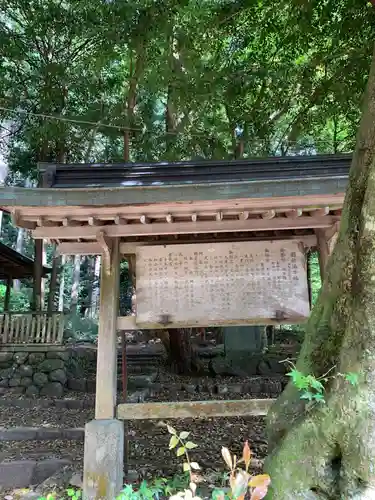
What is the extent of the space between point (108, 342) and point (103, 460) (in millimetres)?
1071

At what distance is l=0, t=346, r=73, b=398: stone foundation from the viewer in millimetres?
9328

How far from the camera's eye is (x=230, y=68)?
371 inches

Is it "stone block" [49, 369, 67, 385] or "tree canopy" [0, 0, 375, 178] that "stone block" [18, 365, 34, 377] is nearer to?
"stone block" [49, 369, 67, 385]

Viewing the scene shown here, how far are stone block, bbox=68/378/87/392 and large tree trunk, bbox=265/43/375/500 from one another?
7.68 m

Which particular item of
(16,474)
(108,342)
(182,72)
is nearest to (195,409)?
(108,342)

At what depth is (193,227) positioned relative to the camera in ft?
13.8

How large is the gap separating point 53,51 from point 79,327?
10.7m

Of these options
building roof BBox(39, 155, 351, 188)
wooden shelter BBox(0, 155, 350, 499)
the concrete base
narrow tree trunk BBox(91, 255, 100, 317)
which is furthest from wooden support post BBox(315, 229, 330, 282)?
narrow tree trunk BBox(91, 255, 100, 317)

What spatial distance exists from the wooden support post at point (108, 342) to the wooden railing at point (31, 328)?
622 cm

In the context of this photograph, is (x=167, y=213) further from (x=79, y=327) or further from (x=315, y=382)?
(x=79, y=327)

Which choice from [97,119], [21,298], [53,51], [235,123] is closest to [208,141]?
[235,123]

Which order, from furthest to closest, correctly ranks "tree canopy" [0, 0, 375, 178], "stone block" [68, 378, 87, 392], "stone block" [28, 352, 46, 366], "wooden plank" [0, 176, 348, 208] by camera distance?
1. "stone block" [28, 352, 46, 366]
2. "stone block" [68, 378, 87, 392]
3. "tree canopy" [0, 0, 375, 178]
4. "wooden plank" [0, 176, 348, 208]

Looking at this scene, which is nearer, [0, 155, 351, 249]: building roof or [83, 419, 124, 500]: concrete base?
[0, 155, 351, 249]: building roof

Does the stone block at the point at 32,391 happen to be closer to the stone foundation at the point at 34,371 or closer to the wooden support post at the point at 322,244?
the stone foundation at the point at 34,371
